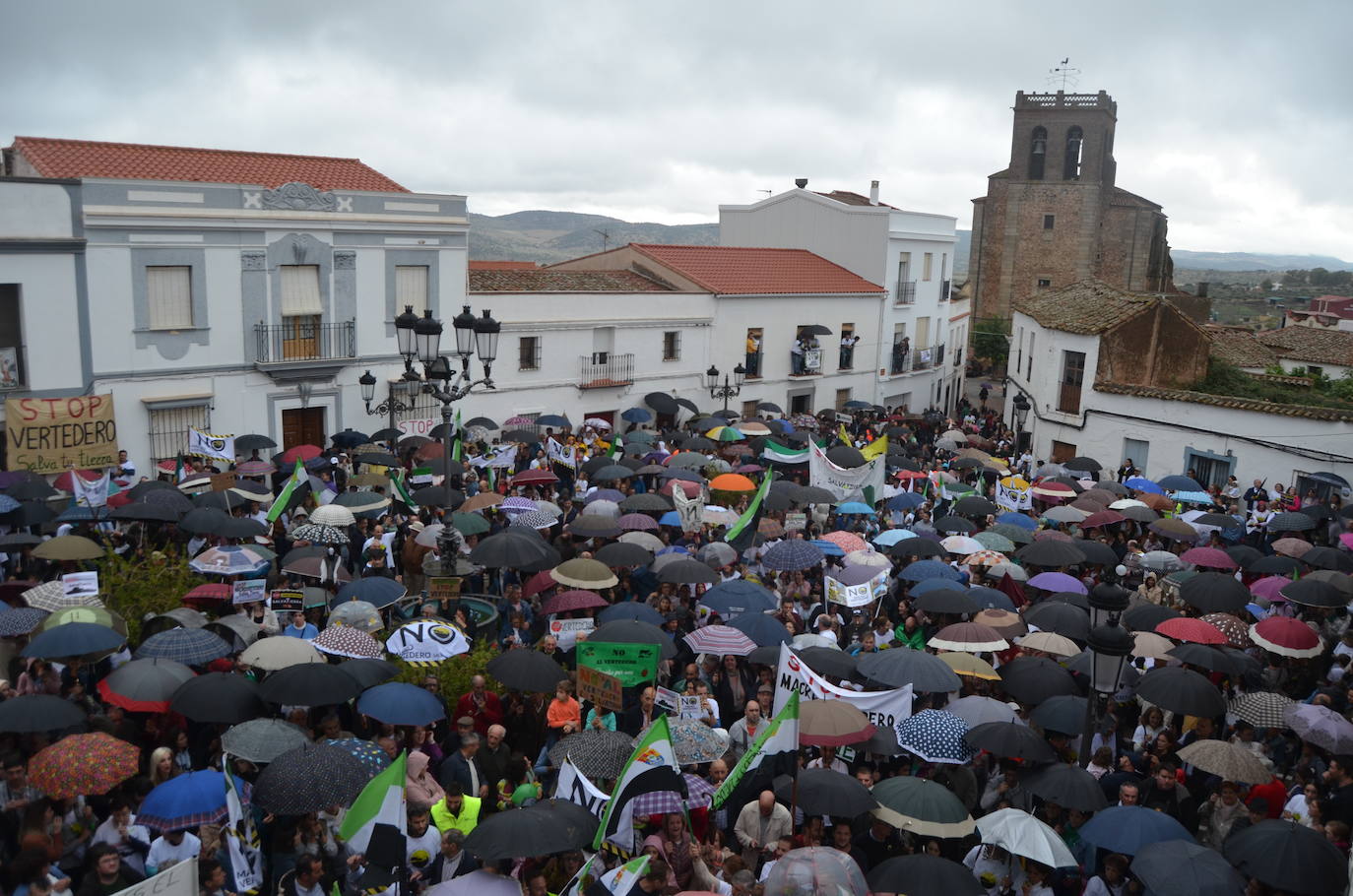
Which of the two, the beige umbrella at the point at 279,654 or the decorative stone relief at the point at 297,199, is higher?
the decorative stone relief at the point at 297,199

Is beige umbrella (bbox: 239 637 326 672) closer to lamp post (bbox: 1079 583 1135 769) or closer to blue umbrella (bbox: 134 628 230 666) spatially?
blue umbrella (bbox: 134 628 230 666)

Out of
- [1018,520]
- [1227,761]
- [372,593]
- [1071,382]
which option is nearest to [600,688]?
[372,593]

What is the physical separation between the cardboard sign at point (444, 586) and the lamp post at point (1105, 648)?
6.50 m

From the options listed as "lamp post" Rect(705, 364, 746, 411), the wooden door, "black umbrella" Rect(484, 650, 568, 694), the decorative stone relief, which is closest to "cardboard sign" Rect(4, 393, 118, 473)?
the wooden door

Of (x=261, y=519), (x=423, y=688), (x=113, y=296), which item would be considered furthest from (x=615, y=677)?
(x=113, y=296)

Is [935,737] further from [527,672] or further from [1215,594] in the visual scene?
[1215,594]

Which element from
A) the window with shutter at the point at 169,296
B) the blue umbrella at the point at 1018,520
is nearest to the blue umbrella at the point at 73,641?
the blue umbrella at the point at 1018,520

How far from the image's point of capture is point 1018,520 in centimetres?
1797

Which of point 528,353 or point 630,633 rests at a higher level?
point 528,353

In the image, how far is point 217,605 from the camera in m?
12.3

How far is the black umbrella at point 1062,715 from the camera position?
996 centimetres

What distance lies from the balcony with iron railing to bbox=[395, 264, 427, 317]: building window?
4.89 m

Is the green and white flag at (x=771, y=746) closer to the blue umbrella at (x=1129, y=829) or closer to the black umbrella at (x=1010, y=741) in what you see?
the black umbrella at (x=1010, y=741)

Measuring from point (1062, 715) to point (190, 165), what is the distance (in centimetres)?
2221
